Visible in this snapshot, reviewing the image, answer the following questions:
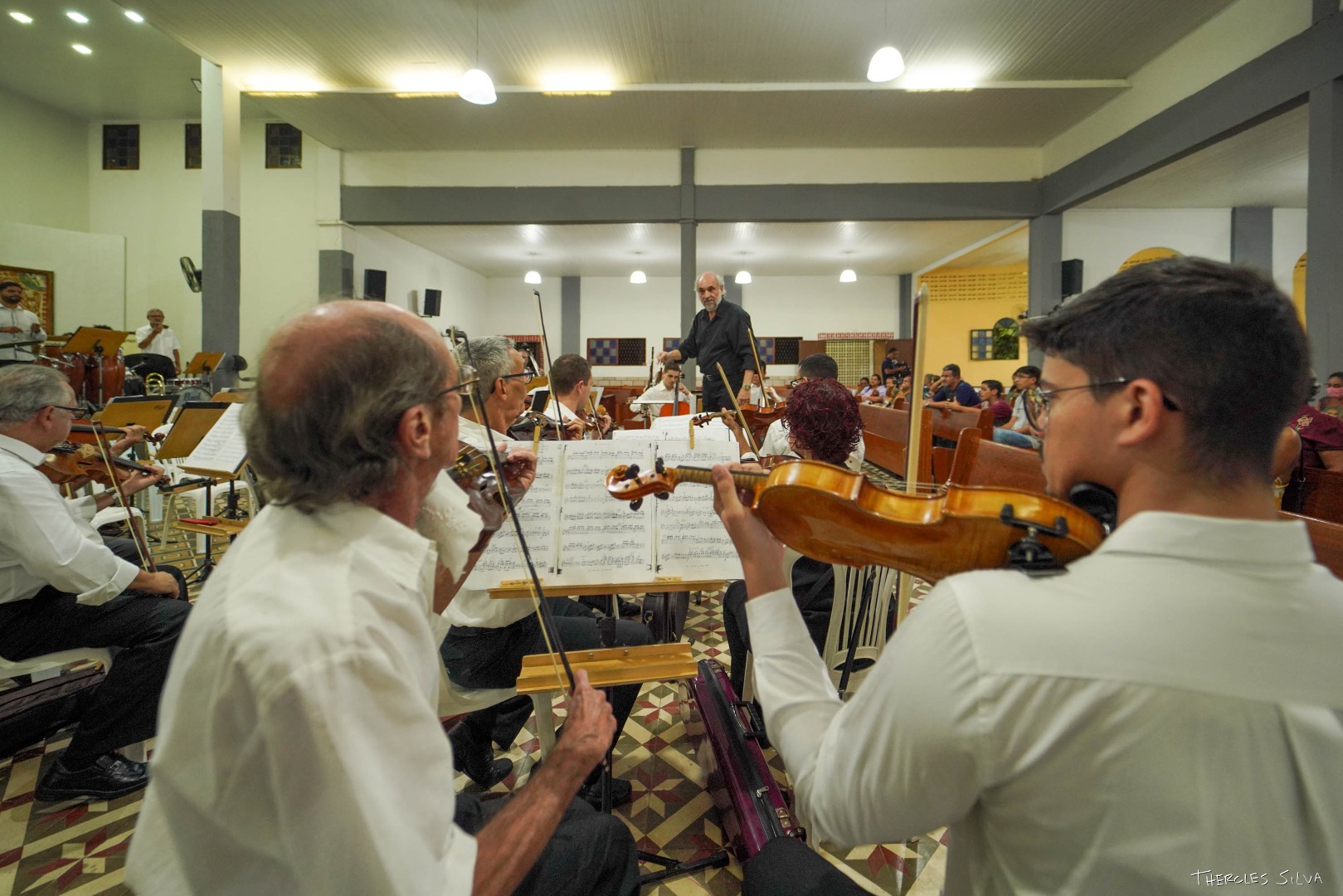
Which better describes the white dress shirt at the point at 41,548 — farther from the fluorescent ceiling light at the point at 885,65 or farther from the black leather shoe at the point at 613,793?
the fluorescent ceiling light at the point at 885,65

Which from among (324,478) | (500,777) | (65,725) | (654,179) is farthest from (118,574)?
(654,179)

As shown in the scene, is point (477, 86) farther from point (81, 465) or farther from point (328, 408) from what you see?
point (328, 408)

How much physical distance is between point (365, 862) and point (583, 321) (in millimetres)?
13722

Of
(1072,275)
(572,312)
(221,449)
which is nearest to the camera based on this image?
(221,449)

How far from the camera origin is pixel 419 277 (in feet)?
34.8

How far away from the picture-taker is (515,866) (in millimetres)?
832

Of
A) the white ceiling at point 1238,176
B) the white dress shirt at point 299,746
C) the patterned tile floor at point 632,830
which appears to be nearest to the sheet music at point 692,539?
the patterned tile floor at point 632,830

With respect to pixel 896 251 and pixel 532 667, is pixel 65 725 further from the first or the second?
pixel 896 251

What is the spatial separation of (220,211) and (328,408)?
7.86 m

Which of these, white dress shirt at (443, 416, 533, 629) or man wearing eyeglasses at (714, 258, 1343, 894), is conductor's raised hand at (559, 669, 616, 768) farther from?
white dress shirt at (443, 416, 533, 629)

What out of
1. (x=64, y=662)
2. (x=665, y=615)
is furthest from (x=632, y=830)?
(x=64, y=662)

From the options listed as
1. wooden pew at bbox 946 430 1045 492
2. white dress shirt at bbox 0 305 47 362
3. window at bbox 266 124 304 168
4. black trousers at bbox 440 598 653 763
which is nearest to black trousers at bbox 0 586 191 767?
black trousers at bbox 440 598 653 763

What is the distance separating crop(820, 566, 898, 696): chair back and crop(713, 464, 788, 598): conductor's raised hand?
76 centimetres

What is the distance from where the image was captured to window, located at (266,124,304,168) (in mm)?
8930
